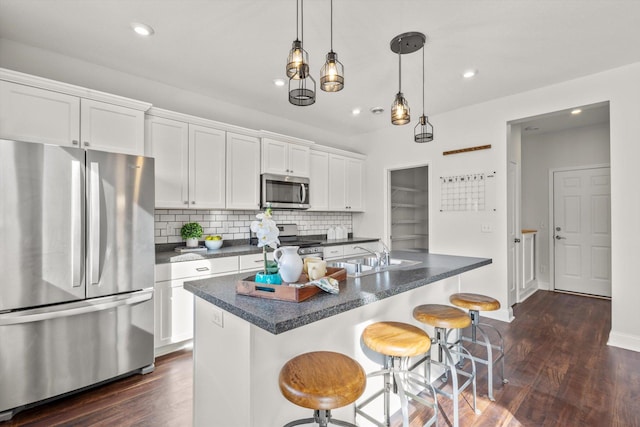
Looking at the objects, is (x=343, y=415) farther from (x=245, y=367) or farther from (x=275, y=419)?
(x=245, y=367)

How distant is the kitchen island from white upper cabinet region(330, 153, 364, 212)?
3.09m

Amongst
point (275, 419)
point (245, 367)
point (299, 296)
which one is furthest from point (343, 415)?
point (299, 296)

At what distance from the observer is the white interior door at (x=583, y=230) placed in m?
4.81

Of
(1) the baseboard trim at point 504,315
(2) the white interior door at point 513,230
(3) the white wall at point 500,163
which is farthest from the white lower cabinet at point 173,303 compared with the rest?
(2) the white interior door at point 513,230

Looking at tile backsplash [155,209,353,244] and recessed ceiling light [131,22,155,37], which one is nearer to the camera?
recessed ceiling light [131,22,155,37]

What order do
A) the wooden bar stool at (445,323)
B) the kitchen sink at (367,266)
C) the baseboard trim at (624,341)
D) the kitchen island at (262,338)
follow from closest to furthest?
the kitchen island at (262,338)
the wooden bar stool at (445,323)
the kitchen sink at (367,266)
the baseboard trim at (624,341)

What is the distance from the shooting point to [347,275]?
1859 mm

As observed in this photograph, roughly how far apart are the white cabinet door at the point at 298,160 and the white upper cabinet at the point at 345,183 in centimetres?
55

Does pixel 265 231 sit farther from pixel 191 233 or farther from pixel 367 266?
pixel 191 233

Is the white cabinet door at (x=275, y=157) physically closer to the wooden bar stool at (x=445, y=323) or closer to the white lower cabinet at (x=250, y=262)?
the white lower cabinet at (x=250, y=262)

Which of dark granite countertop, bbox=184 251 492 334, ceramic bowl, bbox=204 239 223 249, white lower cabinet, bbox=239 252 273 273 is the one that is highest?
ceramic bowl, bbox=204 239 223 249

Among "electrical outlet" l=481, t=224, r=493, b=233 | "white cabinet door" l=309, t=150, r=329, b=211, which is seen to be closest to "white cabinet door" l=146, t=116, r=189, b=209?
"white cabinet door" l=309, t=150, r=329, b=211

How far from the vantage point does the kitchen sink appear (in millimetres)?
1958

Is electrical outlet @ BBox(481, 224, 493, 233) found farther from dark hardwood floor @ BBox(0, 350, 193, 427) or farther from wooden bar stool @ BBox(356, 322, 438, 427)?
dark hardwood floor @ BBox(0, 350, 193, 427)
